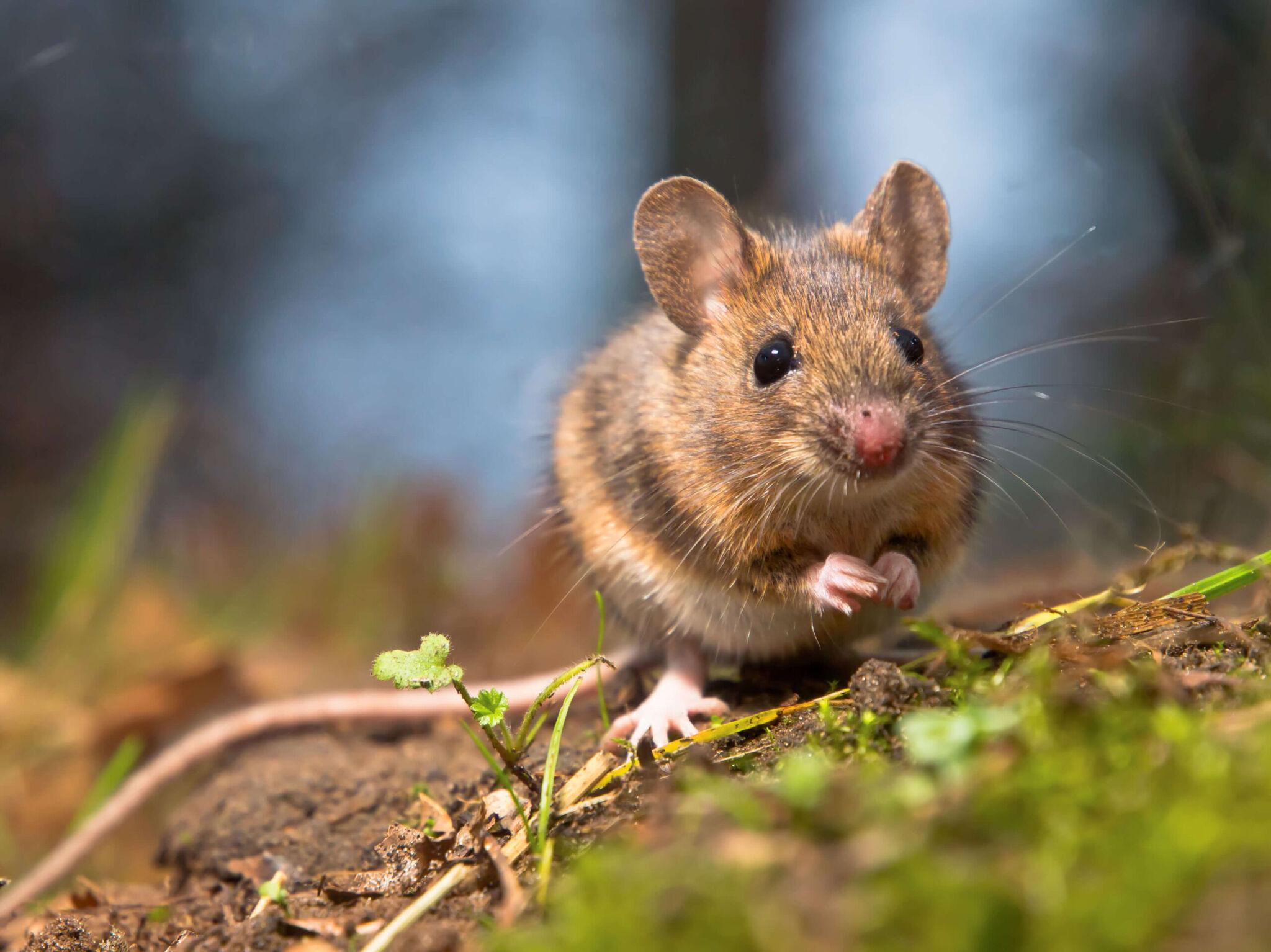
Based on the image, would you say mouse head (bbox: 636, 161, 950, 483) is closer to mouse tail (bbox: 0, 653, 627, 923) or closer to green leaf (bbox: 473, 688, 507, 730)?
green leaf (bbox: 473, 688, 507, 730)

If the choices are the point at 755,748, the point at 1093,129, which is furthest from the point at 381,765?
the point at 1093,129

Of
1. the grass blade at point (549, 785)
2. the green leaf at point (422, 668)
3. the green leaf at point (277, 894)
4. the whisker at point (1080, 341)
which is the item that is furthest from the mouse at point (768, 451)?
the green leaf at point (277, 894)

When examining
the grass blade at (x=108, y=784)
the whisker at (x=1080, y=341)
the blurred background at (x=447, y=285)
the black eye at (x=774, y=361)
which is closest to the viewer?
the black eye at (x=774, y=361)

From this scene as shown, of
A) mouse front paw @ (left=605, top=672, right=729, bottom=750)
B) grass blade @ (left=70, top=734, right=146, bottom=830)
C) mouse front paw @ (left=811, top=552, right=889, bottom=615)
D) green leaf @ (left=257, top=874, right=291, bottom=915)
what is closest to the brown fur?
mouse front paw @ (left=811, top=552, right=889, bottom=615)

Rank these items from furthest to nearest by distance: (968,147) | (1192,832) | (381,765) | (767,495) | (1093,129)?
1. (1093,129)
2. (968,147)
3. (381,765)
4. (767,495)
5. (1192,832)

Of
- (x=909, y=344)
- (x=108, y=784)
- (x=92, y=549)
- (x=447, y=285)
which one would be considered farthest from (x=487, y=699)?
(x=447, y=285)

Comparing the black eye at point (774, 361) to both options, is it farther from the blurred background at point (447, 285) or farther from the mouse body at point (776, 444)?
the blurred background at point (447, 285)

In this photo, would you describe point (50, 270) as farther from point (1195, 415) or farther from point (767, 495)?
point (1195, 415)

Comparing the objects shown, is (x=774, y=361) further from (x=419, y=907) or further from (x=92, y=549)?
(x=92, y=549)
